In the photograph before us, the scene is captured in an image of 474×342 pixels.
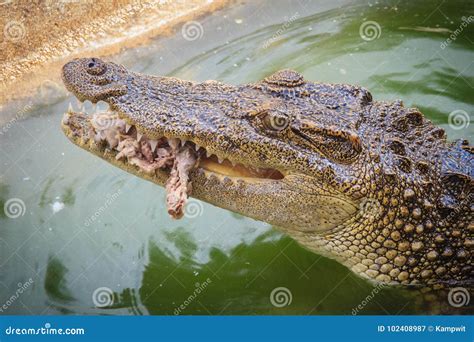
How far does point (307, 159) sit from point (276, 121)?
0.78 ft

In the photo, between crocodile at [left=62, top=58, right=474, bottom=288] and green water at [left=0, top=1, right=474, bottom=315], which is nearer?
crocodile at [left=62, top=58, right=474, bottom=288]

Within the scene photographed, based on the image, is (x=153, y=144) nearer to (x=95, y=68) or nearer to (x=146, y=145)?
(x=146, y=145)

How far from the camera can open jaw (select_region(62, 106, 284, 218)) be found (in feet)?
8.86

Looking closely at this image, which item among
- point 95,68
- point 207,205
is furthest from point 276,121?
point 207,205

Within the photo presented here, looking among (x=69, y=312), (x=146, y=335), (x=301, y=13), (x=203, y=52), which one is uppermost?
(x=301, y=13)

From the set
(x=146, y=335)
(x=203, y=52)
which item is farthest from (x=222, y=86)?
(x=203, y=52)

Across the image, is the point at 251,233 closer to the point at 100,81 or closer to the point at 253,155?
the point at 253,155

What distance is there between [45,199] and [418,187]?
2.71 meters

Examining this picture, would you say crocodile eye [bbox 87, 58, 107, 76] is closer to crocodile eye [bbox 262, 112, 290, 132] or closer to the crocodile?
the crocodile

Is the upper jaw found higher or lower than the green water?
higher

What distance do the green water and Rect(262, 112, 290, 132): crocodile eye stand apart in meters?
1.12

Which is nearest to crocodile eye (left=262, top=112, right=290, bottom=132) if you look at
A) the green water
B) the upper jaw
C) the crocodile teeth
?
the upper jaw

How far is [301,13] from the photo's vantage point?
573cm

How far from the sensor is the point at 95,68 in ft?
9.15
